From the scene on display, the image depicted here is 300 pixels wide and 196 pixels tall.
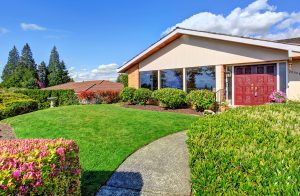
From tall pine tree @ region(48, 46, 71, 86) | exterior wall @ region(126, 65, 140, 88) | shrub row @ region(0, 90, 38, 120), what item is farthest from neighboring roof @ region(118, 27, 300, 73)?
tall pine tree @ region(48, 46, 71, 86)

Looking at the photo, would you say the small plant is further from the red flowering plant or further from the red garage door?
the red flowering plant

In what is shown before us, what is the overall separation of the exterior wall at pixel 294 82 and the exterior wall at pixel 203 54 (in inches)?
27.7

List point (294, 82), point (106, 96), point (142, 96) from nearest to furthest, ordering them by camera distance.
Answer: point (294, 82), point (142, 96), point (106, 96)

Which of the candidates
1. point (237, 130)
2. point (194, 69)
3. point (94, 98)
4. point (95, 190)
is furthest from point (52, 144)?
point (94, 98)

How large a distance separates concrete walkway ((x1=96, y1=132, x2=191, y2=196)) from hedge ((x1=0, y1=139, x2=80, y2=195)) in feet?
4.03

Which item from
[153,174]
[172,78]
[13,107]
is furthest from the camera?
[172,78]

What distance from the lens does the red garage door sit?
1308 centimetres

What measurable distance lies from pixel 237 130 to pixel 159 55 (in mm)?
14279

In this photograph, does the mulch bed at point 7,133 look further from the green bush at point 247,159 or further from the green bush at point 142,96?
the green bush at point 247,159

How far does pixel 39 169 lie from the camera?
9.41 ft

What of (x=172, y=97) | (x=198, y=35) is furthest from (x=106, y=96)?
(x=198, y=35)

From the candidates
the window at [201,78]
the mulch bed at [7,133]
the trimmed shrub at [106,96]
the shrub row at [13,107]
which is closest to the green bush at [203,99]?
the window at [201,78]

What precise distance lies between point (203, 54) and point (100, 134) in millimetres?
9507

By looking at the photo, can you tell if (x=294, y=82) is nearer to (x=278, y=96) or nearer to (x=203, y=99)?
(x=278, y=96)
